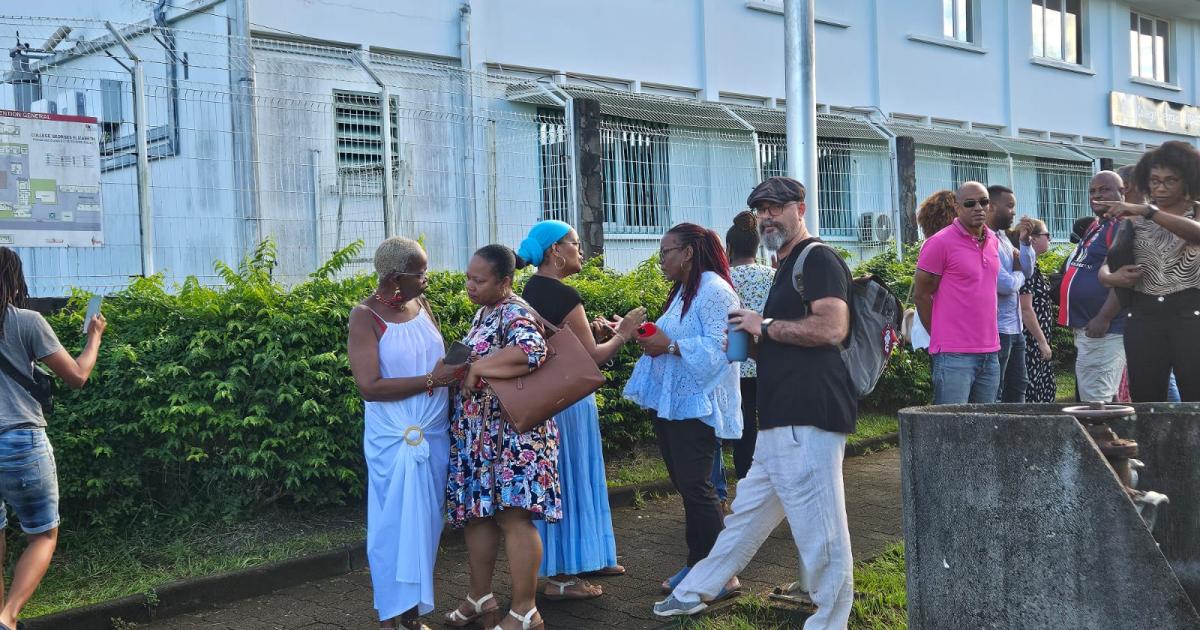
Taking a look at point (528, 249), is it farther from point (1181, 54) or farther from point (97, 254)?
point (1181, 54)

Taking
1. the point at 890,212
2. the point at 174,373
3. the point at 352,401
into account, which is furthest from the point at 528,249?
the point at 890,212

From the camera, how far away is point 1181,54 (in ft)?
87.1

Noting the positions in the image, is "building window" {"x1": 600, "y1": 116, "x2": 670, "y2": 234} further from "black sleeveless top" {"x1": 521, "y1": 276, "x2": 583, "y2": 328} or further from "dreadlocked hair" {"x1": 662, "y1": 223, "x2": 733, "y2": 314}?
"black sleeveless top" {"x1": 521, "y1": 276, "x2": 583, "y2": 328}

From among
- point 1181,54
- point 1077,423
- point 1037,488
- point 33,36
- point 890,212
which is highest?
point 1181,54

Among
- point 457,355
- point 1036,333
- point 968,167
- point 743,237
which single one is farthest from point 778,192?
point 968,167

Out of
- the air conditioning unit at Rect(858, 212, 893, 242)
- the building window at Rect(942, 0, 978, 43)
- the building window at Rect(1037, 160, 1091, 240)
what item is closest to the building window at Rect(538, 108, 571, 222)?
the air conditioning unit at Rect(858, 212, 893, 242)

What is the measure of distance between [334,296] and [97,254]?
5.67ft

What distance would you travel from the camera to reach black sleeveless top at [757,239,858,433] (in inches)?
168

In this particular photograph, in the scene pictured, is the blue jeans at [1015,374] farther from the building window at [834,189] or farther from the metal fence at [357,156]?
the building window at [834,189]

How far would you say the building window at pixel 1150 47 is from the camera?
83.3ft

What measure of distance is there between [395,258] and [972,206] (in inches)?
131

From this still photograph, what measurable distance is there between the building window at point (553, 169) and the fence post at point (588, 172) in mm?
138

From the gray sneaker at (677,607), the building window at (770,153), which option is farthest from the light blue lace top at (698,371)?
the building window at (770,153)

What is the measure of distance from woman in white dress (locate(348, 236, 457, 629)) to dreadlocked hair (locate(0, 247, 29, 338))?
1519mm
